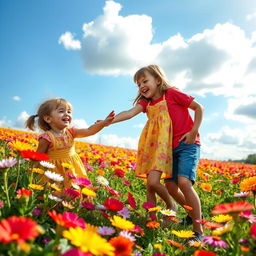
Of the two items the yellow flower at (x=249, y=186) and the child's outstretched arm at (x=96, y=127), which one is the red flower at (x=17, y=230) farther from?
the child's outstretched arm at (x=96, y=127)

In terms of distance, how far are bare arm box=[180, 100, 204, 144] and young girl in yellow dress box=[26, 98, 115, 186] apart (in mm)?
755

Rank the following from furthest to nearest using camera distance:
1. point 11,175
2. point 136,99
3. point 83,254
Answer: point 136,99 → point 11,175 → point 83,254

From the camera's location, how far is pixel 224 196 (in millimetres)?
4992

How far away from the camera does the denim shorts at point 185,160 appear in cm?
295

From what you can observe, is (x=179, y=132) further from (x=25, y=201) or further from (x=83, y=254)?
(x=83, y=254)

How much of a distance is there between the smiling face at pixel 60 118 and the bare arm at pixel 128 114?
0.46 m

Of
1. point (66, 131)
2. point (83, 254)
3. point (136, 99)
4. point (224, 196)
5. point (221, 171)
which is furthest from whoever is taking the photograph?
point (221, 171)

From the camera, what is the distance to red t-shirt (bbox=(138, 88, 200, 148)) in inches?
127

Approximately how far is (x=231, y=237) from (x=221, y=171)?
5457 millimetres

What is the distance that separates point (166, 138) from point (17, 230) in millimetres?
2322

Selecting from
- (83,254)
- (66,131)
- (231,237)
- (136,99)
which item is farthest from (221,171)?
(83,254)

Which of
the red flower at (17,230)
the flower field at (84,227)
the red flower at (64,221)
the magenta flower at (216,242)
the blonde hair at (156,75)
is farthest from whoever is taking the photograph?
the blonde hair at (156,75)

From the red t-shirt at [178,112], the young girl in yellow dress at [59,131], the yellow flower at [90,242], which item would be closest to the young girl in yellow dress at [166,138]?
the red t-shirt at [178,112]

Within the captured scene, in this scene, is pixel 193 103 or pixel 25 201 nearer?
pixel 25 201
